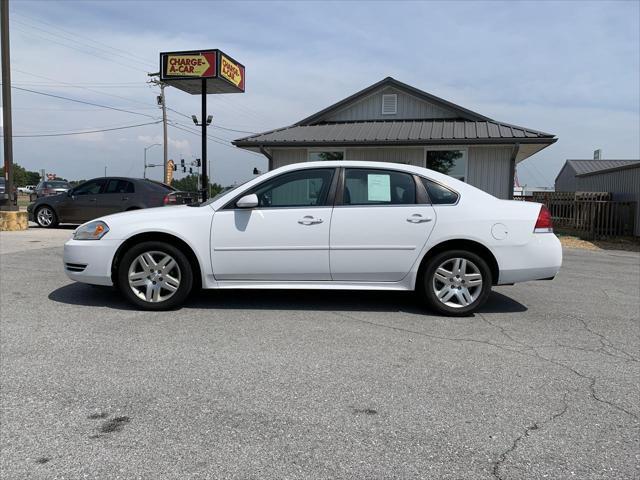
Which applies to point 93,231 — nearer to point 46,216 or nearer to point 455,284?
point 455,284

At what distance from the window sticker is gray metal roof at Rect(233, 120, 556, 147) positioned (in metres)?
8.19

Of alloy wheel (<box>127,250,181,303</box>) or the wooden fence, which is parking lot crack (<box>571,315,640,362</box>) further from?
the wooden fence

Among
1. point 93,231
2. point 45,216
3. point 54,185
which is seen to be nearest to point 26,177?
point 54,185

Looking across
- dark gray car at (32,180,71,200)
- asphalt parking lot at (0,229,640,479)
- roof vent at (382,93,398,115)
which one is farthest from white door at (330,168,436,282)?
dark gray car at (32,180,71,200)

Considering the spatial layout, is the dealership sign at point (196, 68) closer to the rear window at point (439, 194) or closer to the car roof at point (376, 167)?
the car roof at point (376, 167)

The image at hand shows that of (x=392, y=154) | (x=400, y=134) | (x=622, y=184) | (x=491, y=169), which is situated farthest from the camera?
(x=622, y=184)

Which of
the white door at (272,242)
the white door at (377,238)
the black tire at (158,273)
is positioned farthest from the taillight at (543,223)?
the black tire at (158,273)

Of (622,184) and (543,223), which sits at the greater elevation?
(622,184)

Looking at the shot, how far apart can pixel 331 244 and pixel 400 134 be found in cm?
948

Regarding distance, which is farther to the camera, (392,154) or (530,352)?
(392,154)

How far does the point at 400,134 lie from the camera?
13.8 meters

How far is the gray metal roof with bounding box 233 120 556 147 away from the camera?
42.2 ft

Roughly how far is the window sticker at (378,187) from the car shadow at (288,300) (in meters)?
1.20

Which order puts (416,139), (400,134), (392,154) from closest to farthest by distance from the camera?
(416,139) < (400,134) < (392,154)
